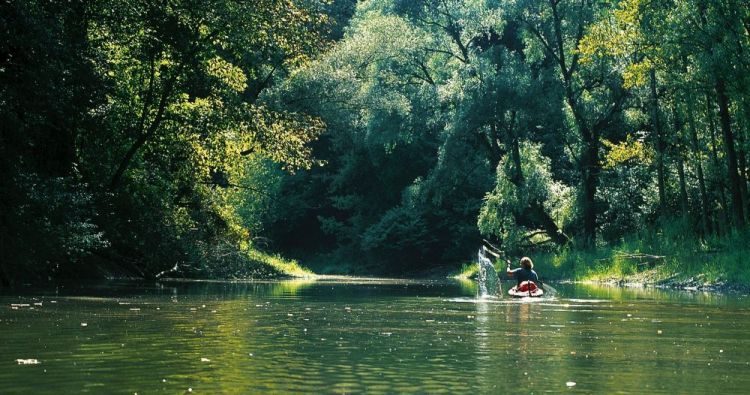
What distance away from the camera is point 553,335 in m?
17.1

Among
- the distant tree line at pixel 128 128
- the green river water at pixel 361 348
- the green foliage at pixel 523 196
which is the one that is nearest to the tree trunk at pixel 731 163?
the green foliage at pixel 523 196

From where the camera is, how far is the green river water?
1107 centimetres

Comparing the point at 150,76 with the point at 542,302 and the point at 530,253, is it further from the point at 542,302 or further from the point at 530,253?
the point at 530,253

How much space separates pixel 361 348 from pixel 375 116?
171ft

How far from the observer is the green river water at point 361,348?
11070 millimetres

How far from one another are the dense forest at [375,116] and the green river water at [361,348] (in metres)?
5.72

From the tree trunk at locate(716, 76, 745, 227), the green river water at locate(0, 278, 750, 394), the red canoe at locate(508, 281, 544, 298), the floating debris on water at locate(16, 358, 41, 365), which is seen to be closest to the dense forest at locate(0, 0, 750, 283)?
the tree trunk at locate(716, 76, 745, 227)

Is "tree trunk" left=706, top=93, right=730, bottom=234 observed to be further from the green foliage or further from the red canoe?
the red canoe

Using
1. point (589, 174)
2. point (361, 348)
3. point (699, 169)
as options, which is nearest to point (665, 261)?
point (699, 169)

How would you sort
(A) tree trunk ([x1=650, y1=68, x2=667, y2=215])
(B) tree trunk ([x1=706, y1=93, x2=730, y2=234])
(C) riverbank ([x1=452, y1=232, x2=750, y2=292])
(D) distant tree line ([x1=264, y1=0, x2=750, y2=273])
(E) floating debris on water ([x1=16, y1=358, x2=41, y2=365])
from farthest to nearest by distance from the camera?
(A) tree trunk ([x1=650, y1=68, x2=667, y2=215])
(B) tree trunk ([x1=706, y1=93, x2=730, y2=234])
(D) distant tree line ([x1=264, y1=0, x2=750, y2=273])
(C) riverbank ([x1=452, y1=232, x2=750, y2=292])
(E) floating debris on water ([x1=16, y1=358, x2=41, y2=365])

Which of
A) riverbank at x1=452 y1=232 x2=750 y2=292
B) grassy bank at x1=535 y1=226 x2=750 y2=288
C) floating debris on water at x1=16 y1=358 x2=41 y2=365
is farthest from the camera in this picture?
grassy bank at x1=535 y1=226 x2=750 y2=288

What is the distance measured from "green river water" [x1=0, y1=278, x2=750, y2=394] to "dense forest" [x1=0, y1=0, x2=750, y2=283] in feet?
18.8

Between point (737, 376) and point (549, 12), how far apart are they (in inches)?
1740

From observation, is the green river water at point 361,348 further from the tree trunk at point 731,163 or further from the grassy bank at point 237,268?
the grassy bank at point 237,268
